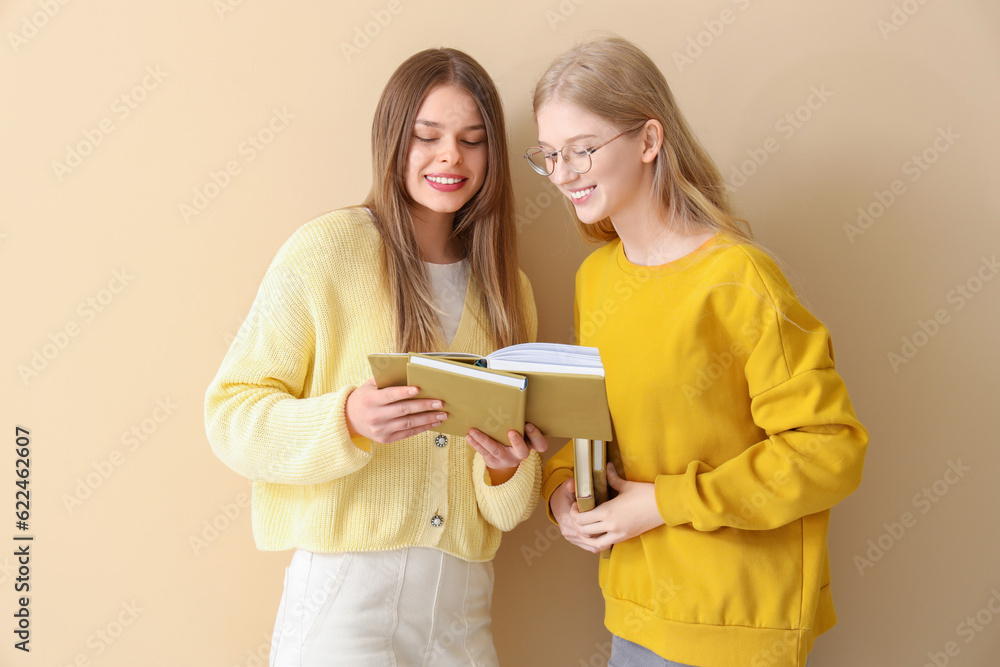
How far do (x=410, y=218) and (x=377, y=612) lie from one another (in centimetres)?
88

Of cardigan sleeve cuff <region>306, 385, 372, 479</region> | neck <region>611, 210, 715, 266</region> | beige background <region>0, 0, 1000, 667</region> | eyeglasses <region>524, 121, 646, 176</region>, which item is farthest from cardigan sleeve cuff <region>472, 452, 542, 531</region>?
eyeglasses <region>524, 121, 646, 176</region>

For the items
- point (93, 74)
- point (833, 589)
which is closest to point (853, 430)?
point (833, 589)

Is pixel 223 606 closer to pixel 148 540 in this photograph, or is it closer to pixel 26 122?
pixel 148 540

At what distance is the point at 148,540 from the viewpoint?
1816mm

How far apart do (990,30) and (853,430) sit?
137 centimetres

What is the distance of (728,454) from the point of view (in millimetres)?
1482

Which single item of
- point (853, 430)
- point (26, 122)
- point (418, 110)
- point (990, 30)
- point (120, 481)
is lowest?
point (120, 481)

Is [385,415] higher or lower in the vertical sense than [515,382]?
lower

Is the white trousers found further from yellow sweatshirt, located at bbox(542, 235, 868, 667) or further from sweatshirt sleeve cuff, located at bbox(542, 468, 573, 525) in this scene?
yellow sweatshirt, located at bbox(542, 235, 868, 667)

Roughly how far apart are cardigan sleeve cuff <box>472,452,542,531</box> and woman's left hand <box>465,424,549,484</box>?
0.47ft

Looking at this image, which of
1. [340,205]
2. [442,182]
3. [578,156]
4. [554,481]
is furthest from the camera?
[340,205]

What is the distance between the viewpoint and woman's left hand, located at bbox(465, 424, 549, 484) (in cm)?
133

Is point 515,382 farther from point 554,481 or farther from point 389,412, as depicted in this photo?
point 554,481

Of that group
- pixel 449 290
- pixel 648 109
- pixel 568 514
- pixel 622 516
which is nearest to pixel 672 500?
pixel 622 516
